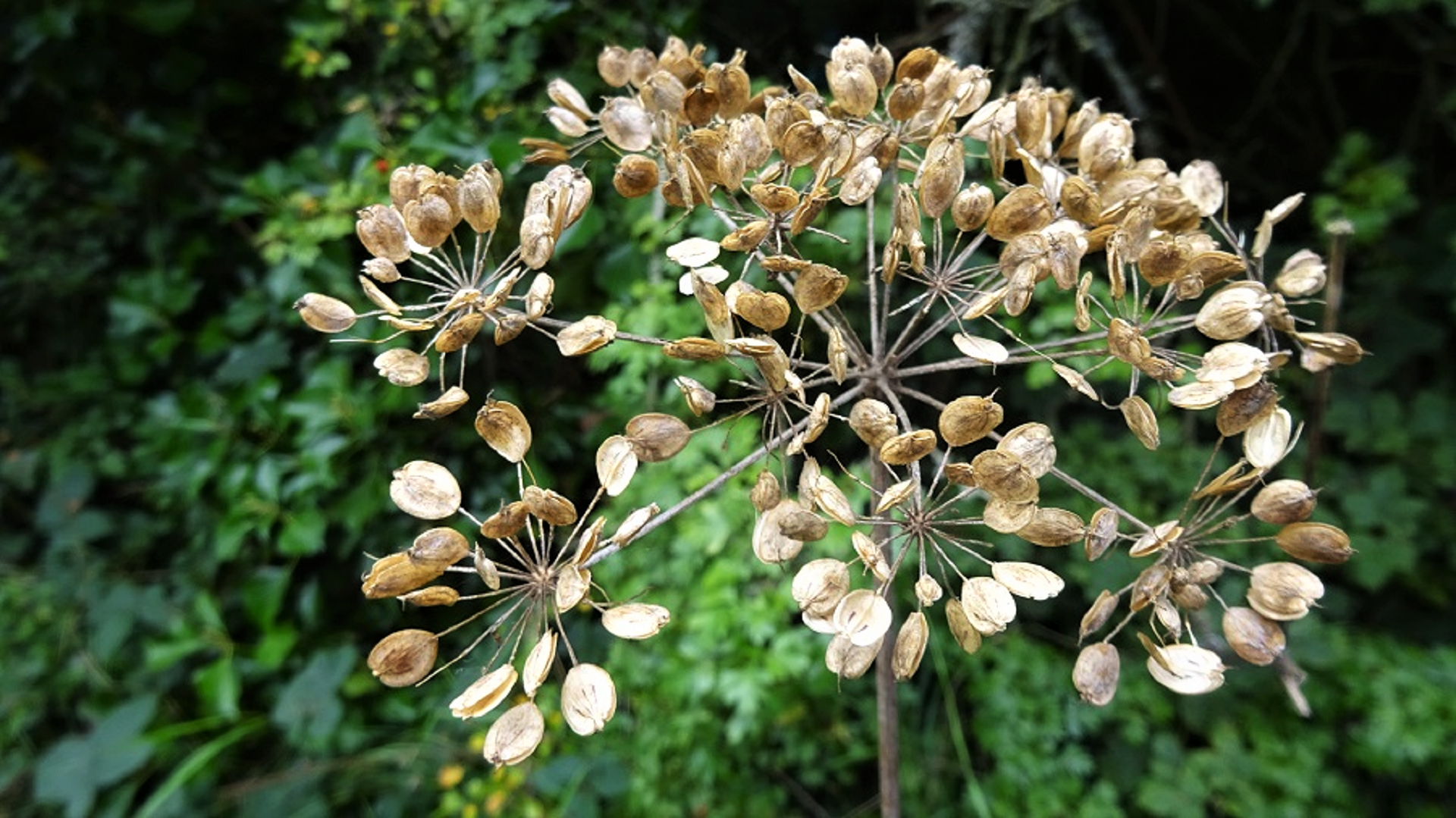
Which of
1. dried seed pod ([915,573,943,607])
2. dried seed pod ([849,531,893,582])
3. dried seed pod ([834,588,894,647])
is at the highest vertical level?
dried seed pod ([849,531,893,582])

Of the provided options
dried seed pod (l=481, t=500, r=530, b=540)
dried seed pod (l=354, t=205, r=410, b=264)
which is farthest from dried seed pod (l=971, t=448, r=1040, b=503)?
dried seed pod (l=354, t=205, r=410, b=264)

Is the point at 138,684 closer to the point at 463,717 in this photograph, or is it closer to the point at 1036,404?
the point at 463,717

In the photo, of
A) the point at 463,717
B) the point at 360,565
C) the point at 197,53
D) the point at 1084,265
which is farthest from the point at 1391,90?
the point at 197,53

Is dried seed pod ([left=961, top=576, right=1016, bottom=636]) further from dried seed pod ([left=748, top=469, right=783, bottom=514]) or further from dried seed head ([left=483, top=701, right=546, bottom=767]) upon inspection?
dried seed head ([left=483, top=701, right=546, bottom=767])

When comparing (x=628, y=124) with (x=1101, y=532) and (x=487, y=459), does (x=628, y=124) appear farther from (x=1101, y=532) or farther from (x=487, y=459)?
(x=487, y=459)

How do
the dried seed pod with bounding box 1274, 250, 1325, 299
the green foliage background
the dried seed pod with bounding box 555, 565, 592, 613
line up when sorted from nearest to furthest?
the dried seed pod with bounding box 555, 565, 592, 613 < the dried seed pod with bounding box 1274, 250, 1325, 299 < the green foliage background

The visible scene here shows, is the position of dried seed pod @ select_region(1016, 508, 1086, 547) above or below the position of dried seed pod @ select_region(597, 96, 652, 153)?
below

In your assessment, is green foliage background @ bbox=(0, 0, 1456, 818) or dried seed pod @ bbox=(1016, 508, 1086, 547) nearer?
dried seed pod @ bbox=(1016, 508, 1086, 547)

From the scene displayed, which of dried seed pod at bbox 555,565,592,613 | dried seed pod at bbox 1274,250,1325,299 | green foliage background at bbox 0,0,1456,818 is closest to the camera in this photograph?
dried seed pod at bbox 555,565,592,613
